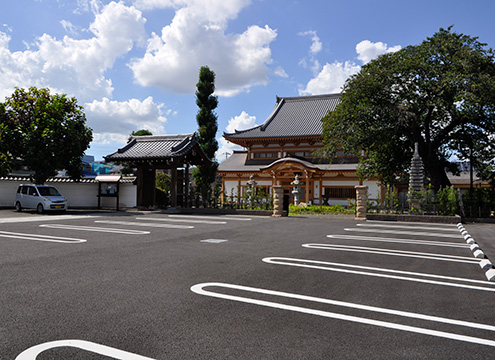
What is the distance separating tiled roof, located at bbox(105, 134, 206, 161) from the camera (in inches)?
807

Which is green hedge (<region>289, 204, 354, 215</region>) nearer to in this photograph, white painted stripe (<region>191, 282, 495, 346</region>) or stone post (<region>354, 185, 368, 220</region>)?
stone post (<region>354, 185, 368, 220</region>)

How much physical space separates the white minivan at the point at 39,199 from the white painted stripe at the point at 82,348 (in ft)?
59.3

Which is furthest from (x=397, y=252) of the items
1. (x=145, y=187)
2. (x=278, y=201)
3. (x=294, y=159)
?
(x=294, y=159)

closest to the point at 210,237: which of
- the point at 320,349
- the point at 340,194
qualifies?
the point at 320,349

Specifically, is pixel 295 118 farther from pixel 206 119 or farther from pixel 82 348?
pixel 82 348

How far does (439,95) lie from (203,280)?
17.1m

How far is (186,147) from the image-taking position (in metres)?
20.8

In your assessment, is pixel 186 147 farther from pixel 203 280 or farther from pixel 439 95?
pixel 203 280

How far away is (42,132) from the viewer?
1853 centimetres

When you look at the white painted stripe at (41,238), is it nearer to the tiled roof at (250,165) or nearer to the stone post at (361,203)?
the stone post at (361,203)

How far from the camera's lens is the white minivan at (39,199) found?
61.2ft

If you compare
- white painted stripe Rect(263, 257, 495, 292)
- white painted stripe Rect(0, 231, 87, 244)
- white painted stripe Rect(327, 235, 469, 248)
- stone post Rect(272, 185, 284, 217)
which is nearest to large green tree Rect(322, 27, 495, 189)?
stone post Rect(272, 185, 284, 217)

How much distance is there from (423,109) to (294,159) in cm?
1036

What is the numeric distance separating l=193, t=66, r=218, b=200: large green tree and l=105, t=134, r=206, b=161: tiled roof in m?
8.25
